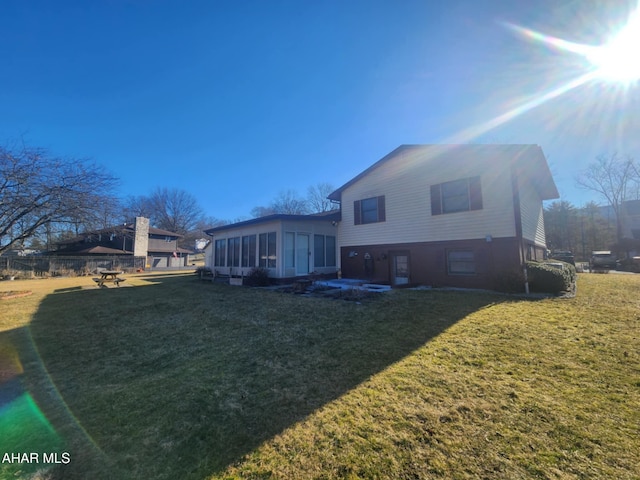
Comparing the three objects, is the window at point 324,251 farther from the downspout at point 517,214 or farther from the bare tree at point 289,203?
the bare tree at point 289,203

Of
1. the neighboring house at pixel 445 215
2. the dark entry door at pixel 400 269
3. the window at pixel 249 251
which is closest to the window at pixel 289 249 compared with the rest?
the window at pixel 249 251

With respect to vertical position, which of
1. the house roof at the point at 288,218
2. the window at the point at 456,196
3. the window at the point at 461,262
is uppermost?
the window at the point at 456,196

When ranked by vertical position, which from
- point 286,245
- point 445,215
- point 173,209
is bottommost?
point 286,245

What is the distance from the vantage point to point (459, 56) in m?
9.42

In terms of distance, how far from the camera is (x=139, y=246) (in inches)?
1341

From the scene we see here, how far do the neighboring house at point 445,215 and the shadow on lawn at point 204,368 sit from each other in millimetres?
2559

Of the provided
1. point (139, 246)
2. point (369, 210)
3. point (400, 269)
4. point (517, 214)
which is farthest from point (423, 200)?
point (139, 246)

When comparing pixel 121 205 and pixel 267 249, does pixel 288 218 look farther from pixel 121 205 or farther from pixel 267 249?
pixel 121 205

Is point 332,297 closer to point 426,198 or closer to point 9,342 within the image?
point 426,198

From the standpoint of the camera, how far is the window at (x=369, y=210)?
12.8 meters

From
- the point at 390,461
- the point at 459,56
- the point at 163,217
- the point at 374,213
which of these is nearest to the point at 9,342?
the point at 390,461

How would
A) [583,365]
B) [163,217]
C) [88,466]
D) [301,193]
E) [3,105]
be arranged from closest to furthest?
[88,466]
[583,365]
[3,105]
[301,193]
[163,217]

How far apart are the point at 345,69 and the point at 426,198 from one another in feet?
20.5

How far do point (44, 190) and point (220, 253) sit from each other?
861cm
